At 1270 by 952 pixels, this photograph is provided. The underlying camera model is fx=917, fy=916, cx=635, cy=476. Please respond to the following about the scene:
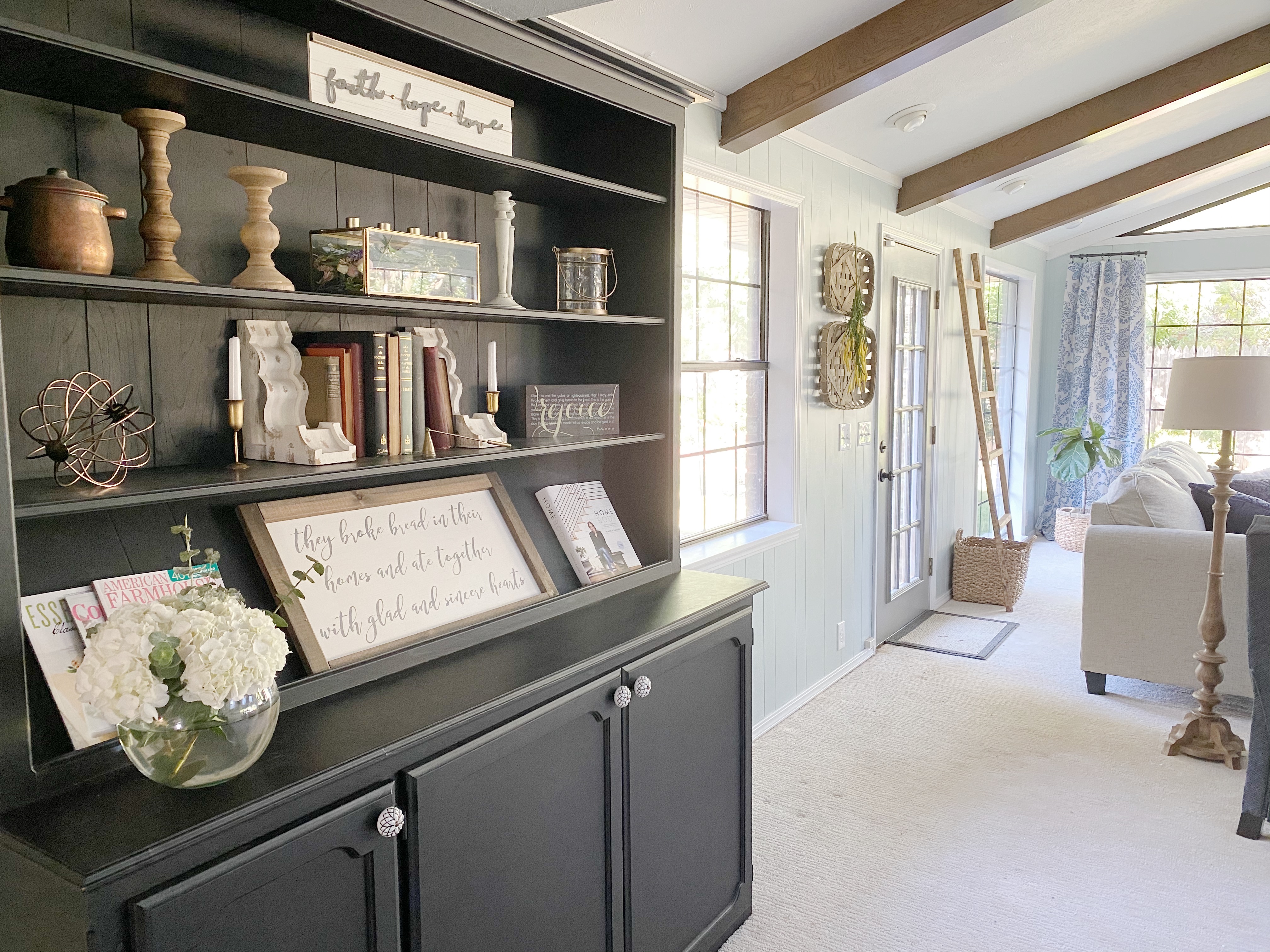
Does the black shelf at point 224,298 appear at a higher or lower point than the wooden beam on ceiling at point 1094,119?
lower

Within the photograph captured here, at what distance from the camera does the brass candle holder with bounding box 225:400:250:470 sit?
157 centimetres

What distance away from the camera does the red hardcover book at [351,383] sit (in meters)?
1.69

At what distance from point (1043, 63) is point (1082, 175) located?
7.06ft

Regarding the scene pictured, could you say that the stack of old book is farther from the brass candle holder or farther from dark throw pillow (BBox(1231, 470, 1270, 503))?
dark throw pillow (BBox(1231, 470, 1270, 503))

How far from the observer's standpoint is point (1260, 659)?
8.45ft

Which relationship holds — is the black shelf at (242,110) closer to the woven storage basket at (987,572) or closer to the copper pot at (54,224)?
the copper pot at (54,224)

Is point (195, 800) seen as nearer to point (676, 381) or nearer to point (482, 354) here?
point (482, 354)

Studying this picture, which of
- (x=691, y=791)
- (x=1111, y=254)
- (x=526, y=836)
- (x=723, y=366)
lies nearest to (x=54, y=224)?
(x=526, y=836)

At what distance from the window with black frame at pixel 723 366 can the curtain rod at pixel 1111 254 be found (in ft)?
15.8

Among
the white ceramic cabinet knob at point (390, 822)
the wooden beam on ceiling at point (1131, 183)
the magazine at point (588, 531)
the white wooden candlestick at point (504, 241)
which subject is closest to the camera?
the white ceramic cabinet knob at point (390, 822)

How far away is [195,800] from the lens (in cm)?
117

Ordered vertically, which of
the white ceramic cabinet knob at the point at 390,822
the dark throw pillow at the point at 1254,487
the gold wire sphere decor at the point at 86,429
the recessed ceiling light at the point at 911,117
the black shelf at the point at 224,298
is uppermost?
the recessed ceiling light at the point at 911,117

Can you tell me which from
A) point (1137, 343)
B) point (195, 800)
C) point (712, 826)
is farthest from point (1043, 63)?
point (1137, 343)

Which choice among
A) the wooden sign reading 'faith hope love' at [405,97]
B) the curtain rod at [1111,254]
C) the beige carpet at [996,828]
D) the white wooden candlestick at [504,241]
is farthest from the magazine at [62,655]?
the curtain rod at [1111,254]
